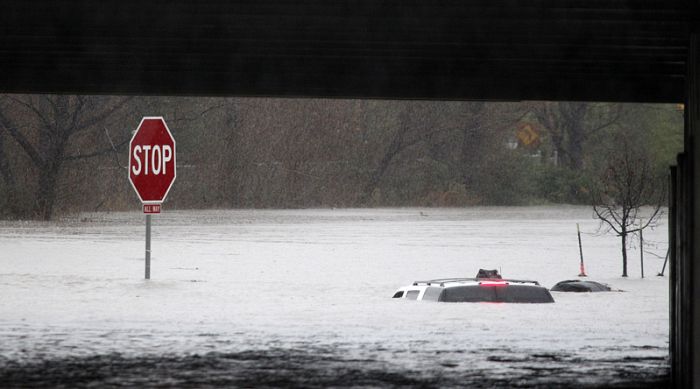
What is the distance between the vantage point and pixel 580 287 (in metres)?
43.8

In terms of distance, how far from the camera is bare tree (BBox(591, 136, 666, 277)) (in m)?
46.0

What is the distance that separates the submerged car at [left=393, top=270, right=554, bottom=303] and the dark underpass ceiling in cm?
1440

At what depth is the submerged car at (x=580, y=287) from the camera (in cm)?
4294

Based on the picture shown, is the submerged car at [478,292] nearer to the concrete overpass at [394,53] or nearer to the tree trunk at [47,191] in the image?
the concrete overpass at [394,53]

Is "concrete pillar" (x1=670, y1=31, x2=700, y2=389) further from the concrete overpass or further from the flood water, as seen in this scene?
the flood water

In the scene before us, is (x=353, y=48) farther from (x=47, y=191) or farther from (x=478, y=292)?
(x=47, y=191)

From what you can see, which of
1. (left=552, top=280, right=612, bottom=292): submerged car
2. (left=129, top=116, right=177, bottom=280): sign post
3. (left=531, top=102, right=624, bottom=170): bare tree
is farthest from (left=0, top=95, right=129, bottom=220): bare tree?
(left=552, top=280, right=612, bottom=292): submerged car

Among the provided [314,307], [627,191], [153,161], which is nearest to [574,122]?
[627,191]

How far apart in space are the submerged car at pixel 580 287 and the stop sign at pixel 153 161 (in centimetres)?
1252

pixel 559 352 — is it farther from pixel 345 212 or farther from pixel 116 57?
pixel 345 212

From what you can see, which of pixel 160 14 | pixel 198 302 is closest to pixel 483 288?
pixel 198 302

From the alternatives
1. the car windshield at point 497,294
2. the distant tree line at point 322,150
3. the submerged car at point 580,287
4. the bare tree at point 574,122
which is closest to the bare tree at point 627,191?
the distant tree line at point 322,150

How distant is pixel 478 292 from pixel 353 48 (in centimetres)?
2246

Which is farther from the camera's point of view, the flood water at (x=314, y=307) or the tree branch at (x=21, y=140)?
the tree branch at (x=21, y=140)
